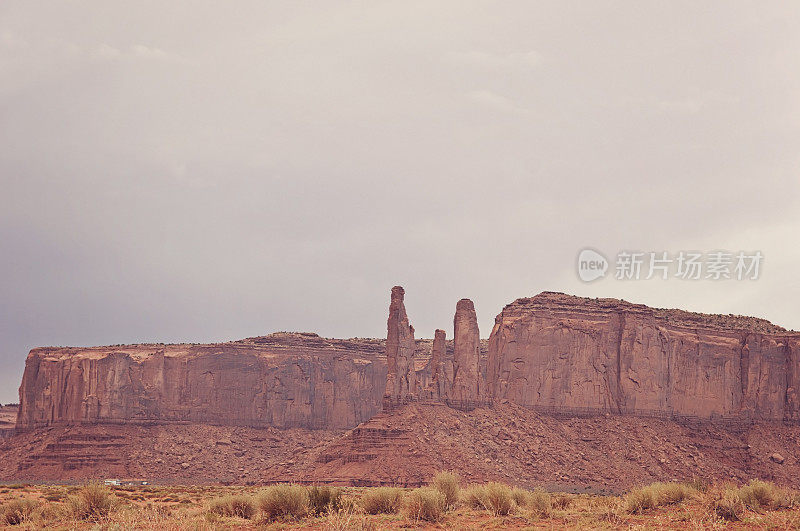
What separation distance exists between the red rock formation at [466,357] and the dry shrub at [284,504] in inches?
2470

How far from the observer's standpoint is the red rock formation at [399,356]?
9388cm

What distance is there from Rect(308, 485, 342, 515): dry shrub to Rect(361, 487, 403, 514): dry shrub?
3.39ft

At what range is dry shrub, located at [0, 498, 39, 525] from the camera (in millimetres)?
36656

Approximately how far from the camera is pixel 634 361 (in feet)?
356

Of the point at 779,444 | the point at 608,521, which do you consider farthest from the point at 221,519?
the point at 779,444

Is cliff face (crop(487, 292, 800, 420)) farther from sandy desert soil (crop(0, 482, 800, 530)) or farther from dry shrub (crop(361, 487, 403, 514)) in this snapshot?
dry shrub (crop(361, 487, 403, 514))

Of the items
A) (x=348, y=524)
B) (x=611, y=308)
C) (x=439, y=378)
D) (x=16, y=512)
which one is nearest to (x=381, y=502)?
(x=348, y=524)

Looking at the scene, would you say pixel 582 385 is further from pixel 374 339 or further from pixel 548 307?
pixel 374 339

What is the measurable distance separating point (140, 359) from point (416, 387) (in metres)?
47.7

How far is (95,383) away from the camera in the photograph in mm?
123688

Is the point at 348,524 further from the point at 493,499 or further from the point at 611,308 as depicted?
the point at 611,308

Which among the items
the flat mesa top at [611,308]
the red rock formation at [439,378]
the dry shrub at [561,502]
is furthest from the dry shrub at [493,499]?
the flat mesa top at [611,308]

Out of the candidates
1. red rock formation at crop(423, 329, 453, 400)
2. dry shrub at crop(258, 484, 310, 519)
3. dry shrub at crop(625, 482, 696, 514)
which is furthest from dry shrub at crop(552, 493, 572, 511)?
red rock formation at crop(423, 329, 453, 400)

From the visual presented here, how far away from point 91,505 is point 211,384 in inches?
3735
